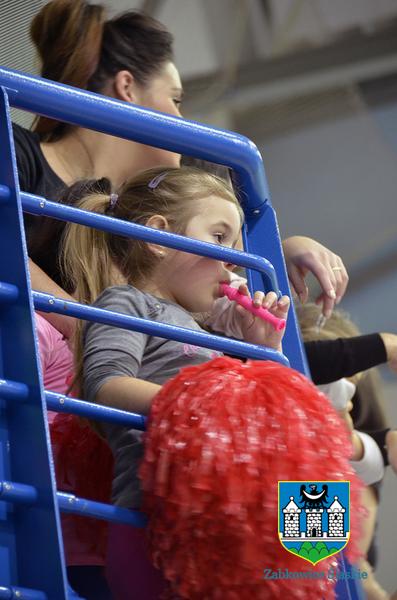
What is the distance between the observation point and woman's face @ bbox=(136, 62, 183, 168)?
215 cm

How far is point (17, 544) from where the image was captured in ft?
3.29

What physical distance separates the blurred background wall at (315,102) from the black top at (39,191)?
8.95ft

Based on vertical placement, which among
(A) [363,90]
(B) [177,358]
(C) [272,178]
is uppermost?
(A) [363,90]

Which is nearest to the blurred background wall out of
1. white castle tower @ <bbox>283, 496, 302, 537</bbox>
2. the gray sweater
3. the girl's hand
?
the girl's hand

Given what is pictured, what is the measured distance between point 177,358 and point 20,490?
339 mm

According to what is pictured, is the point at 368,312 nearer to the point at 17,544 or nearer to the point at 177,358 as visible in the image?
the point at 177,358

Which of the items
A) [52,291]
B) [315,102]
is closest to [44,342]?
[52,291]

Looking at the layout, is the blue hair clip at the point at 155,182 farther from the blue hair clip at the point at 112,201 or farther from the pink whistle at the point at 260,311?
the pink whistle at the point at 260,311

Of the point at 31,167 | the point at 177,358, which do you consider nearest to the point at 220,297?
the point at 177,358

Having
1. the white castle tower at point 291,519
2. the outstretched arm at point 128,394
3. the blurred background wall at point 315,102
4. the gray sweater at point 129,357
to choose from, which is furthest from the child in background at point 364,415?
the blurred background wall at point 315,102

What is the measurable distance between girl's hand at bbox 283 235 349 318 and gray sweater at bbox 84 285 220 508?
0.31m

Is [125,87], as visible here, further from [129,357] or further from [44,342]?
[129,357]

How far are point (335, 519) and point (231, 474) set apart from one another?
17 centimetres

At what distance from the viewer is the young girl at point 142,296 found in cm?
114
